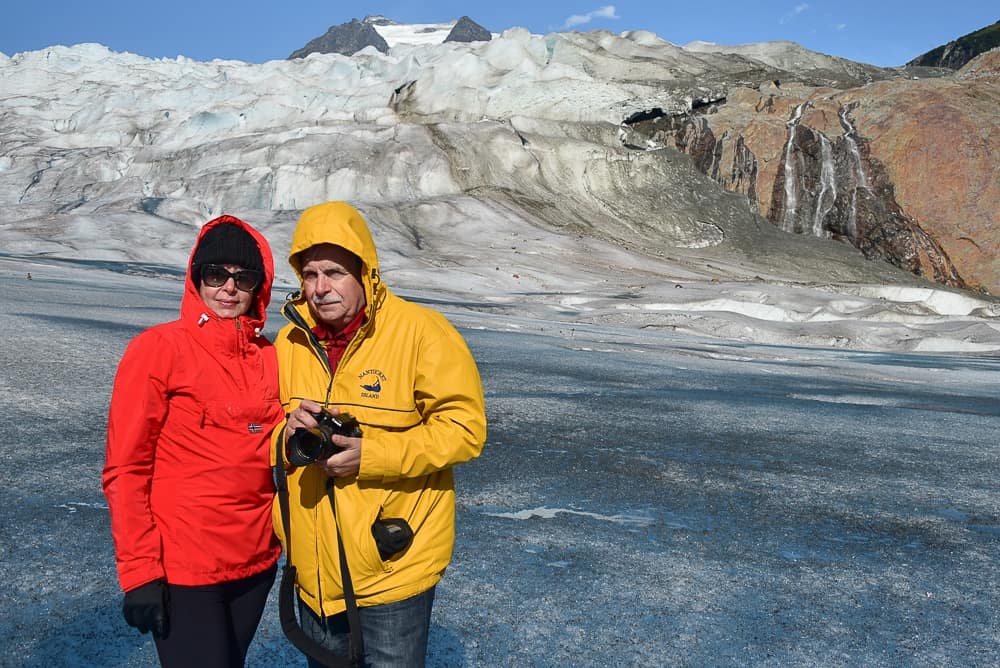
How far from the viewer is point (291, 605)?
2.14 metres

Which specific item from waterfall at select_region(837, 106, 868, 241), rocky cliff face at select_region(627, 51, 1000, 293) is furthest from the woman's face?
waterfall at select_region(837, 106, 868, 241)

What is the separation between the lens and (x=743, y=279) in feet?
90.1

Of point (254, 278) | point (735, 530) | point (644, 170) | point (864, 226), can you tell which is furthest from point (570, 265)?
point (254, 278)

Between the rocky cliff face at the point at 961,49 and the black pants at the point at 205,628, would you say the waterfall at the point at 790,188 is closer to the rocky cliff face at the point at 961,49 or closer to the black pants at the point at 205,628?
the black pants at the point at 205,628

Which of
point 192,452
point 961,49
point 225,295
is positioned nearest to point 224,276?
point 225,295

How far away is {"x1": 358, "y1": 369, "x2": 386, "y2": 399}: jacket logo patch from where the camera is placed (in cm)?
206

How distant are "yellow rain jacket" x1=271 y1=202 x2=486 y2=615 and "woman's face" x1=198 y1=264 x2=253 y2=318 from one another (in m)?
0.22

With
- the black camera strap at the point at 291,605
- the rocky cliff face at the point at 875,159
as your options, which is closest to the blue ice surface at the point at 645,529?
the black camera strap at the point at 291,605

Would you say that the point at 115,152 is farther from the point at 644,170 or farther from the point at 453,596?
the point at 453,596

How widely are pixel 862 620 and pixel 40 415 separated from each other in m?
5.28

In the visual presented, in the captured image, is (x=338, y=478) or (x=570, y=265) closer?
(x=338, y=478)

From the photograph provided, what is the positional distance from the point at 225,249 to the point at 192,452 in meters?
0.55

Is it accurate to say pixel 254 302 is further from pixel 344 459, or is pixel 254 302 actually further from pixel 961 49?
pixel 961 49

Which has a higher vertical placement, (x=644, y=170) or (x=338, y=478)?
(x=644, y=170)
